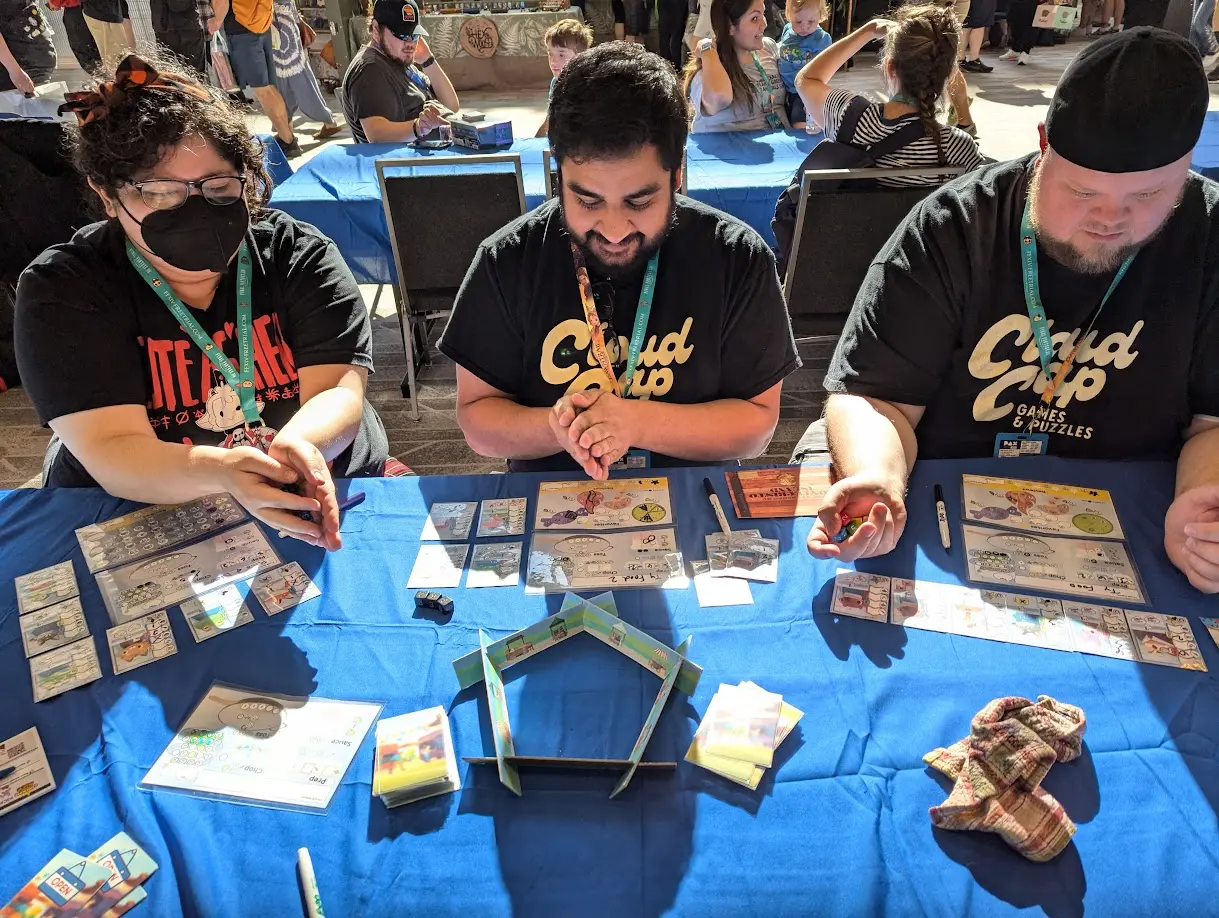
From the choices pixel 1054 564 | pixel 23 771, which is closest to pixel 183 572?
pixel 23 771

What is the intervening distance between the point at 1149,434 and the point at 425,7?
10.3 metres

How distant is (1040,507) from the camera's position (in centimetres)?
139

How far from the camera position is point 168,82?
1.52m

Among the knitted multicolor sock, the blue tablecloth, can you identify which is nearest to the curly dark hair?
the knitted multicolor sock

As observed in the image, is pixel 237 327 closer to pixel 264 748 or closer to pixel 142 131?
pixel 142 131

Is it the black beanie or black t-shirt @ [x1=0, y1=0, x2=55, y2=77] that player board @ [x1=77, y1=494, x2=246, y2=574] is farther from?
black t-shirt @ [x1=0, y1=0, x2=55, y2=77]

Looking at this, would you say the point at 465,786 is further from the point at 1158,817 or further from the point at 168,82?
the point at 168,82

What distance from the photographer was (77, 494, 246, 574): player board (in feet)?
4.50

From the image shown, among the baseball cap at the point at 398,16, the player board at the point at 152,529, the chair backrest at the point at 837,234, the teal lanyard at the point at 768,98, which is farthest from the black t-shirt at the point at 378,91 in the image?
the player board at the point at 152,529

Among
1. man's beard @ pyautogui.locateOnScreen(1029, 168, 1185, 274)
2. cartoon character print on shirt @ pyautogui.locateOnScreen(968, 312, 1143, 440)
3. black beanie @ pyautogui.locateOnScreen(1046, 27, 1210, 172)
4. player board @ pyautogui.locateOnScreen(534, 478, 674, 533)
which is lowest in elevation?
player board @ pyautogui.locateOnScreen(534, 478, 674, 533)

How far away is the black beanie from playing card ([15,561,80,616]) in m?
1.94

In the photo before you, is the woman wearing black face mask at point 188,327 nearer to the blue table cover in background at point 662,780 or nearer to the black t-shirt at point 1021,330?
the blue table cover in background at point 662,780

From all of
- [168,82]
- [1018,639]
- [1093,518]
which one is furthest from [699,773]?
[168,82]

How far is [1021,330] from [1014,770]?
96cm
